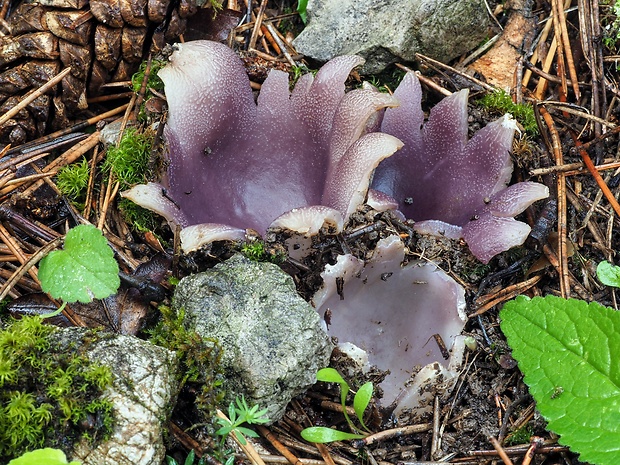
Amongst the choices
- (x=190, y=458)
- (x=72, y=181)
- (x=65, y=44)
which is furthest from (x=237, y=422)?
(x=65, y=44)

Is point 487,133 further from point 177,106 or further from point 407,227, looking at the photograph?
point 177,106

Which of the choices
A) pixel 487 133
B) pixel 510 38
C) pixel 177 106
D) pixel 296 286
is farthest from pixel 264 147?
pixel 510 38

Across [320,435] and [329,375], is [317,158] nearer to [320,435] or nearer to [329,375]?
[329,375]

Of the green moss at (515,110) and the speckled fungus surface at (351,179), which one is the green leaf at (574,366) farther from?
the green moss at (515,110)

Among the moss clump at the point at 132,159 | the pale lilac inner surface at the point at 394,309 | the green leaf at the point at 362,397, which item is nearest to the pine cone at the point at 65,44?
the moss clump at the point at 132,159

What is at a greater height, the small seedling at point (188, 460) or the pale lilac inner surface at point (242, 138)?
the pale lilac inner surface at point (242, 138)
